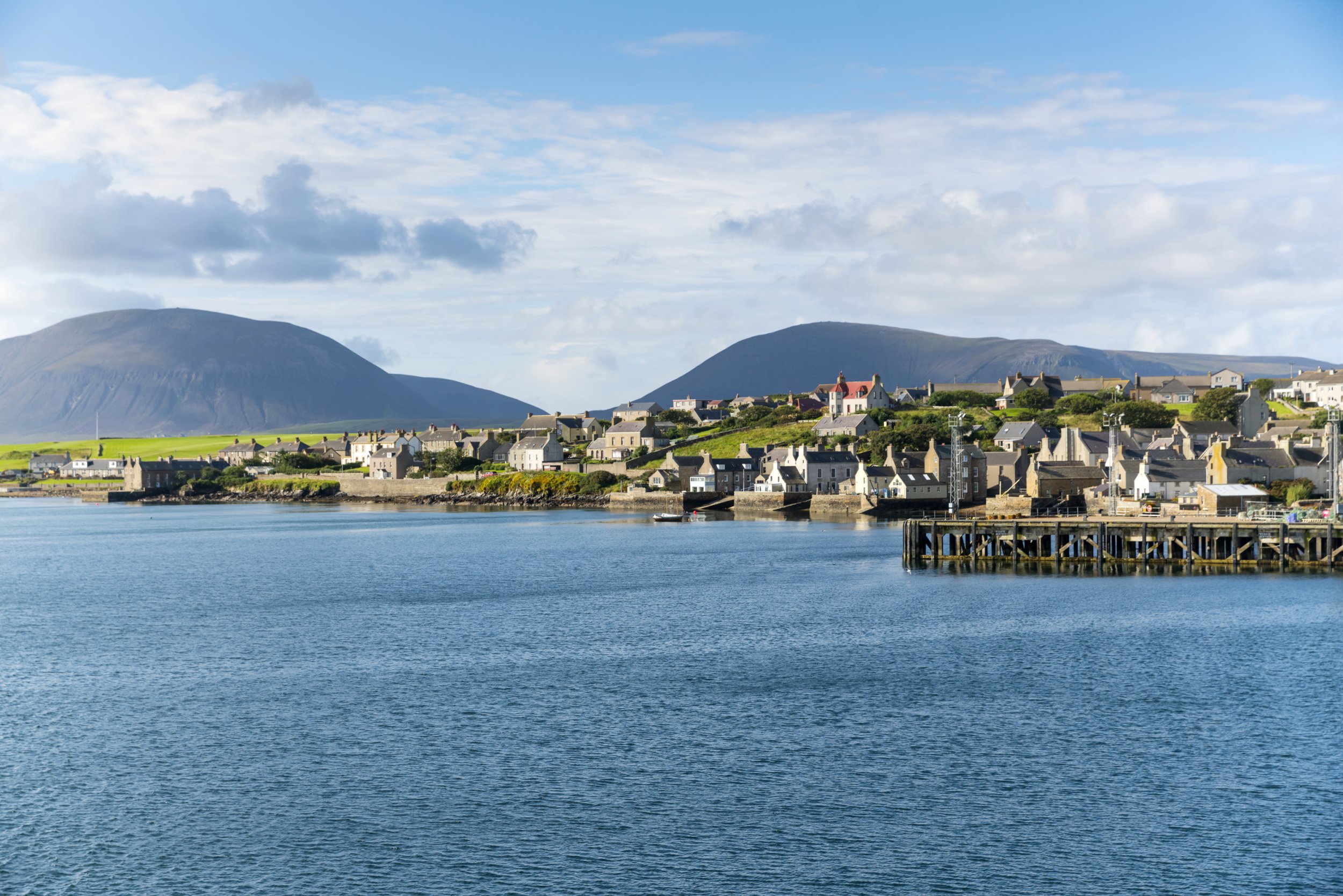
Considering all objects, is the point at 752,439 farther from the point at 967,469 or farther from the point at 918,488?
the point at 967,469

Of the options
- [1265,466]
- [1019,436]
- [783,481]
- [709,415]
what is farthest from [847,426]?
[1265,466]

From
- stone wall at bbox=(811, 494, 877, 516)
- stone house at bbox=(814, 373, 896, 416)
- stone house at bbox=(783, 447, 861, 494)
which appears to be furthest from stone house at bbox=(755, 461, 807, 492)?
stone house at bbox=(814, 373, 896, 416)

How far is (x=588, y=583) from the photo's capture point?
58.4 metres

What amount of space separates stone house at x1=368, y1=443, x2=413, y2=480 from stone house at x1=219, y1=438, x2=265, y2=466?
34706 mm

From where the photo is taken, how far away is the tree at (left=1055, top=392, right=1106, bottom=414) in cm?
14138

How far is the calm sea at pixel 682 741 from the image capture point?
68.2ft

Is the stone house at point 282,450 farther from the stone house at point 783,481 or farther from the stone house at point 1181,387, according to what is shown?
the stone house at point 1181,387

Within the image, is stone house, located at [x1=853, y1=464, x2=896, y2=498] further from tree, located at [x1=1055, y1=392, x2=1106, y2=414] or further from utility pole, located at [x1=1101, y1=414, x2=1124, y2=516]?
tree, located at [x1=1055, y1=392, x2=1106, y2=414]

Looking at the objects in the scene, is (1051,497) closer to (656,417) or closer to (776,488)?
(776,488)

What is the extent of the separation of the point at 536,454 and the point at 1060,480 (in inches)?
2862

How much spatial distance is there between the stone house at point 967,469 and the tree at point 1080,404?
36.9 metres

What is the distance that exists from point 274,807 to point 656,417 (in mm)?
143986

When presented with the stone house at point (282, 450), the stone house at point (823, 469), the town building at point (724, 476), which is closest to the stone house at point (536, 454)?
the town building at point (724, 476)

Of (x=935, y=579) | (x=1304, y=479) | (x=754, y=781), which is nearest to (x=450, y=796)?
(x=754, y=781)
